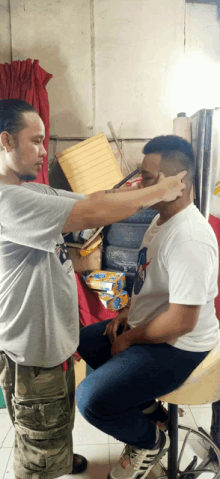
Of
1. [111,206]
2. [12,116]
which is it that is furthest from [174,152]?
[12,116]

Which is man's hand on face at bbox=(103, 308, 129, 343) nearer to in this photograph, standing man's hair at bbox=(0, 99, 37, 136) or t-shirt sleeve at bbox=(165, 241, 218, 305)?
t-shirt sleeve at bbox=(165, 241, 218, 305)

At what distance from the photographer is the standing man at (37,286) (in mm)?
786

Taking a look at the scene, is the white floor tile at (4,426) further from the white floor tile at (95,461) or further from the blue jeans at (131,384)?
the blue jeans at (131,384)

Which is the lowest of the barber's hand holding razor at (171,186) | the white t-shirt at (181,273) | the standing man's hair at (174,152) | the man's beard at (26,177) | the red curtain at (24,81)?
the white t-shirt at (181,273)

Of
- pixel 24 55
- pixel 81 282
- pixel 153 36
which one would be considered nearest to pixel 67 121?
pixel 24 55

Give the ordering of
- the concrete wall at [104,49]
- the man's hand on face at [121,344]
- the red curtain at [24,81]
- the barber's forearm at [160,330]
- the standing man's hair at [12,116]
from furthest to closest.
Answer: the concrete wall at [104,49]
the red curtain at [24,81]
the man's hand on face at [121,344]
the barber's forearm at [160,330]
the standing man's hair at [12,116]

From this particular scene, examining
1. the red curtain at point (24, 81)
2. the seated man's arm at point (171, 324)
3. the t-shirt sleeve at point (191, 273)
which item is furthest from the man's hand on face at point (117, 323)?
the red curtain at point (24, 81)

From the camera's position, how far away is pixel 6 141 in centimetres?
77

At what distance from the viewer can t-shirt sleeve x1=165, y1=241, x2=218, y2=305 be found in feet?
2.74

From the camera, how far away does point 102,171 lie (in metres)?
1.44

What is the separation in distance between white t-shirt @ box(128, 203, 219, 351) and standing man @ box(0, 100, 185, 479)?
0.13 metres

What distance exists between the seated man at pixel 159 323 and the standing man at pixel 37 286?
10 centimetres

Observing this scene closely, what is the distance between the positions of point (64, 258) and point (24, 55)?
185 cm

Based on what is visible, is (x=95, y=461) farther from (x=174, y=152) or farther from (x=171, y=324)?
(x=174, y=152)
